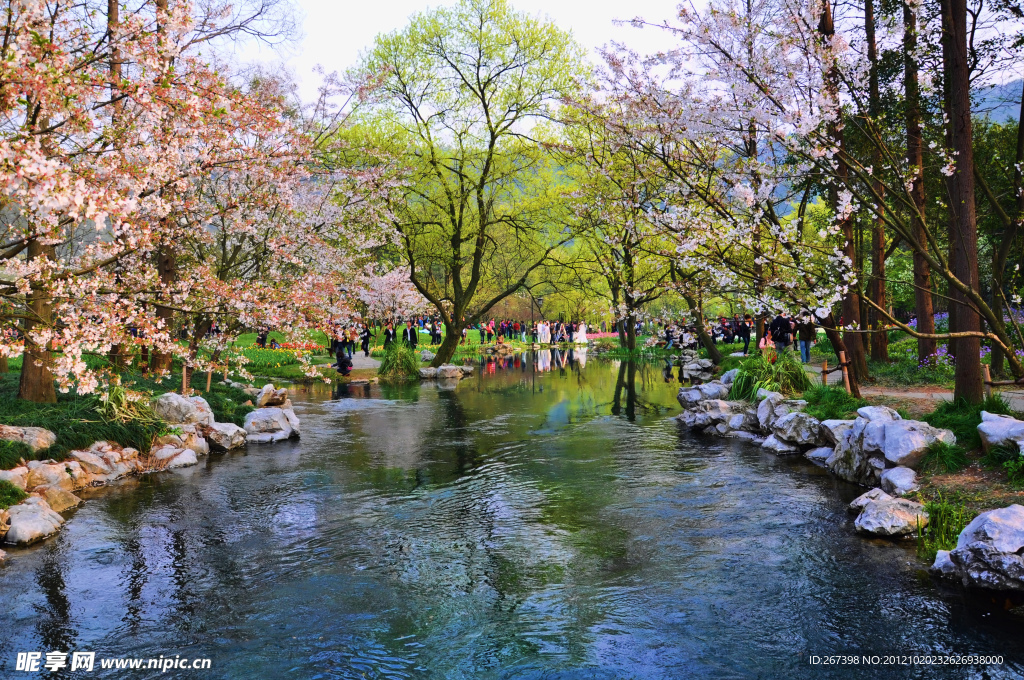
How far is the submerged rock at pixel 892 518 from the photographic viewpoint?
340 inches

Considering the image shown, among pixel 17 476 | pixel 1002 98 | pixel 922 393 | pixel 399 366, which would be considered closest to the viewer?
pixel 17 476

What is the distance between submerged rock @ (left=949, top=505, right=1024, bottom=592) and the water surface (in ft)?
1.41

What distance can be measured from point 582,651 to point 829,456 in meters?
8.14

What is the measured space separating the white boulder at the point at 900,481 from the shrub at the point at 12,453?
1342cm

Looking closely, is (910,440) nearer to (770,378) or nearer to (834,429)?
(834,429)

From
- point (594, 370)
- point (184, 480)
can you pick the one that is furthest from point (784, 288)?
point (594, 370)

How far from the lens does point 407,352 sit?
30.6m

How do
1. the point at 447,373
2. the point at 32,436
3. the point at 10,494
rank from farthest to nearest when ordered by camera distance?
the point at 447,373, the point at 32,436, the point at 10,494

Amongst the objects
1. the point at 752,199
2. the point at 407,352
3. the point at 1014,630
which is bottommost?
the point at 1014,630

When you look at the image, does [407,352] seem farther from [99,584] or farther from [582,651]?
[582,651]

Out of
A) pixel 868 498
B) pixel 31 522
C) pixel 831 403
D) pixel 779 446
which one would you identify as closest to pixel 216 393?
pixel 31 522

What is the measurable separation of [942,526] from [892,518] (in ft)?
1.88

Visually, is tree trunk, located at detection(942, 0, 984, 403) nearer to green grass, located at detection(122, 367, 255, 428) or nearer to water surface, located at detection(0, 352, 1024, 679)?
water surface, located at detection(0, 352, 1024, 679)

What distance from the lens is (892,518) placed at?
28.6ft
